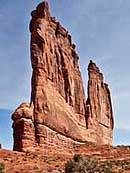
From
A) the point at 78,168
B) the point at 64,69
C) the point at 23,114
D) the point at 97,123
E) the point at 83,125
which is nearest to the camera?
the point at 78,168

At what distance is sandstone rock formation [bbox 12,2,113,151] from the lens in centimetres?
4431

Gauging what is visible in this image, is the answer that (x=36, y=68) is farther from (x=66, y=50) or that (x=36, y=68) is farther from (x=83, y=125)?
(x=83, y=125)

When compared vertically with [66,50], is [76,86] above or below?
below

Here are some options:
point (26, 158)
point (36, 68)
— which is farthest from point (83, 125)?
point (26, 158)

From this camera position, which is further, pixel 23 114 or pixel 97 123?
pixel 97 123

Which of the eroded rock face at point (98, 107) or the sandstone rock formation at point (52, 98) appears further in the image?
the eroded rock face at point (98, 107)

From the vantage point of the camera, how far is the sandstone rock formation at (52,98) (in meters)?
44.3

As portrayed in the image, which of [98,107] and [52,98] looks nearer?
[52,98]

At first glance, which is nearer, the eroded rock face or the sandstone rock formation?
the sandstone rock formation

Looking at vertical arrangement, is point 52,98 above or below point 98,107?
below

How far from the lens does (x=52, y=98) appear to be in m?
49.3

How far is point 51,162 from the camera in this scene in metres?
35.4

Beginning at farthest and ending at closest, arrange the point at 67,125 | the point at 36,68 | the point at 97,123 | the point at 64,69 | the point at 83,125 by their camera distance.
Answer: the point at 97,123, the point at 83,125, the point at 64,69, the point at 67,125, the point at 36,68

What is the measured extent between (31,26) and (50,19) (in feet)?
12.2
